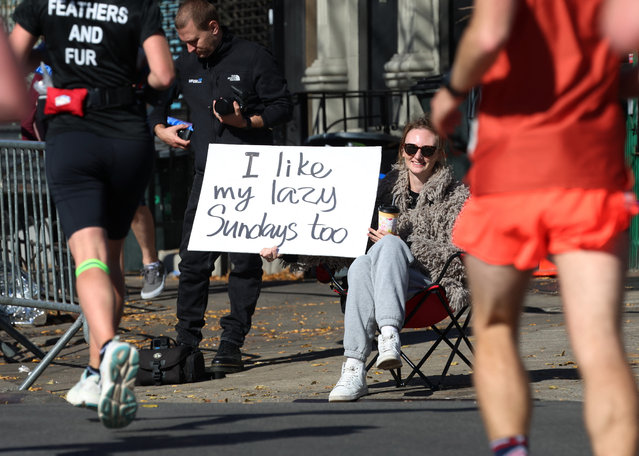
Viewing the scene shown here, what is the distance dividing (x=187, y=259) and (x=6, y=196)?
55.2 inches

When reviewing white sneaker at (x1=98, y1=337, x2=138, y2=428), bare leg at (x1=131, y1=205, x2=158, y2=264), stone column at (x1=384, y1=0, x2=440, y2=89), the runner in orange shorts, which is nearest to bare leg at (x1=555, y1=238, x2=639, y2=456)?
the runner in orange shorts

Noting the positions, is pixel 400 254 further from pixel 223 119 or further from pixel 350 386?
pixel 223 119

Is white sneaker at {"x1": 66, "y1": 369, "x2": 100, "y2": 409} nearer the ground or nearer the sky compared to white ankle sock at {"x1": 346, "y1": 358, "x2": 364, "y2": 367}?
nearer the sky

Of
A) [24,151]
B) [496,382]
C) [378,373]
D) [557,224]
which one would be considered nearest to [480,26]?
[557,224]

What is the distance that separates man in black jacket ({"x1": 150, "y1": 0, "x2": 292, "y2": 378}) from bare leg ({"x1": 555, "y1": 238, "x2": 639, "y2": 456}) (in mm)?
4643

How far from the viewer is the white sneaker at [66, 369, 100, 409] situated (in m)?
4.96

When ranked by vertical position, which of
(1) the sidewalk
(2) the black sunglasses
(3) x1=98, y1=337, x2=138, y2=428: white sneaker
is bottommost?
(1) the sidewalk

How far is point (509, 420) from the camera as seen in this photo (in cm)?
376

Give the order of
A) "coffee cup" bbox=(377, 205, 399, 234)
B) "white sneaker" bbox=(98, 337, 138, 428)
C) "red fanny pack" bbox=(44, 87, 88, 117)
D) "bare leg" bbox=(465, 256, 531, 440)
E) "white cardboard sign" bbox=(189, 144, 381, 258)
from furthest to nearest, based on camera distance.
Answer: "white cardboard sign" bbox=(189, 144, 381, 258) < "coffee cup" bbox=(377, 205, 399, 234) < "red fanny pack" bbox=(44, 87, 88, 117) < "white sneaker" bbox=(98, 337, 138, 428) < "bare leg" bbox=(465, 256, 531, 440)

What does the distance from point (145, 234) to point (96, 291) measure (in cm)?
538

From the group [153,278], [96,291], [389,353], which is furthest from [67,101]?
[153,278]

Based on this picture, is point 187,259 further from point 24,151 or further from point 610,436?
point 610,436

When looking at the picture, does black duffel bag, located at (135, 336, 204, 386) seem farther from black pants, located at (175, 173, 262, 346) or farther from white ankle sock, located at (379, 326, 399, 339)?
white ankle sock, located at (379, 326, 399, 339)

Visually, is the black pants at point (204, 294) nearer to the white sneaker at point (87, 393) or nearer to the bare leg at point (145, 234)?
the bare leg at point (145, 234)
